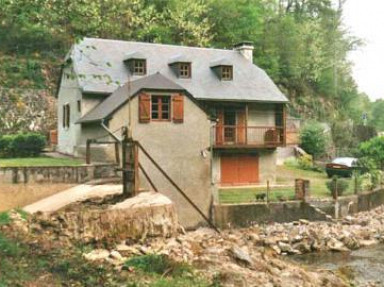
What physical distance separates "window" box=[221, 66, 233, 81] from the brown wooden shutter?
10.2m

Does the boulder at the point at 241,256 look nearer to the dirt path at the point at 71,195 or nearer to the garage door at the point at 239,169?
the dirt path at the point at 71,195

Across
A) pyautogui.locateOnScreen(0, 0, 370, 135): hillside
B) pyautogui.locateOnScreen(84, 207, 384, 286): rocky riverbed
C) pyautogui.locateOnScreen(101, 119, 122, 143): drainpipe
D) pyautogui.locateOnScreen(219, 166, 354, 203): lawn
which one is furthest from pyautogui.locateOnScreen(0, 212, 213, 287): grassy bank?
pyautogui.locateOnScreen(0, 0, 370, 135): hillside

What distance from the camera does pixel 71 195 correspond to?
2109cm

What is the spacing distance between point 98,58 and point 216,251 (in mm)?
18346

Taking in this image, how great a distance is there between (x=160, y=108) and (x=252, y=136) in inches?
398

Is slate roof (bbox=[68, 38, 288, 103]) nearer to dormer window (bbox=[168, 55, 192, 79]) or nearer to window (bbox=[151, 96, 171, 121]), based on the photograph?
dormer window (bbox=[168, 55, 192, 79])

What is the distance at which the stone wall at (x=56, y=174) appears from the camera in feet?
70.7

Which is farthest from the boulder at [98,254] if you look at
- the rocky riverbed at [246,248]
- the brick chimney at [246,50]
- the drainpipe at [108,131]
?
the brick chimney at [246,50]

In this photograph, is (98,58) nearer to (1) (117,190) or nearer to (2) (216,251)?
(1) (117,190)

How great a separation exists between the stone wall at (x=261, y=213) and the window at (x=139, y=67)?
11000mm

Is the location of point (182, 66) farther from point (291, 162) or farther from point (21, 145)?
point (291, 162)

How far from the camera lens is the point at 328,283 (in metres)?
15.5

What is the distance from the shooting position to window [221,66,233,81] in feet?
114

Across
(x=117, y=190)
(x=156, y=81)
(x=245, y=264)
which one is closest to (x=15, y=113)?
(x=156, y=81)
